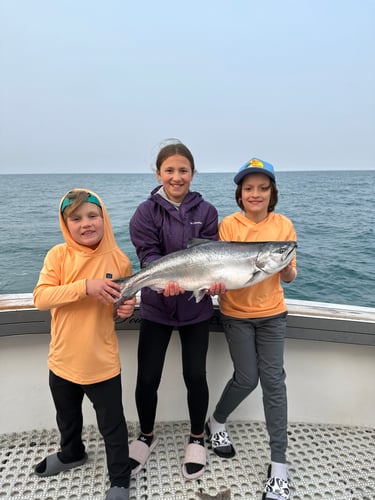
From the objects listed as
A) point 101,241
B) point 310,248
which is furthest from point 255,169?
point 310,248

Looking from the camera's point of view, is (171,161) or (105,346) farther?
(171,161)

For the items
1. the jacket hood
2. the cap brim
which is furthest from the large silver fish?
the cap brim

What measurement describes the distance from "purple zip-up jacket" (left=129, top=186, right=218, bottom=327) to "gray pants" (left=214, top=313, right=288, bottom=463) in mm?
282

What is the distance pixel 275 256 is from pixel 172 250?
63 cm

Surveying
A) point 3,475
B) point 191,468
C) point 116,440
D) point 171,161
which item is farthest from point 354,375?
point 3,475

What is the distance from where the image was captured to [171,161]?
83.9 inches

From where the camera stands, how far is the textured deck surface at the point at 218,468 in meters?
2.13

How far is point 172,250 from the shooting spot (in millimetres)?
2176

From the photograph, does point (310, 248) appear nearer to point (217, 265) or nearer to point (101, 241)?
point (217, 265)

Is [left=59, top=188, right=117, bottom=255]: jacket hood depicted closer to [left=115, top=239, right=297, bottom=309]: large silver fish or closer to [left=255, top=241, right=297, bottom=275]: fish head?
[left=115, top=239, right=297, bottom=309]: large silver fish

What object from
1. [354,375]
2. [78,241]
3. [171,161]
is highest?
[171,161]

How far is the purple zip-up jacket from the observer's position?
7.00 ft

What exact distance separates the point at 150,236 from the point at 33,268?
1002cm

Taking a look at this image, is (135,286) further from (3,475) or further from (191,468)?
(3,475)
